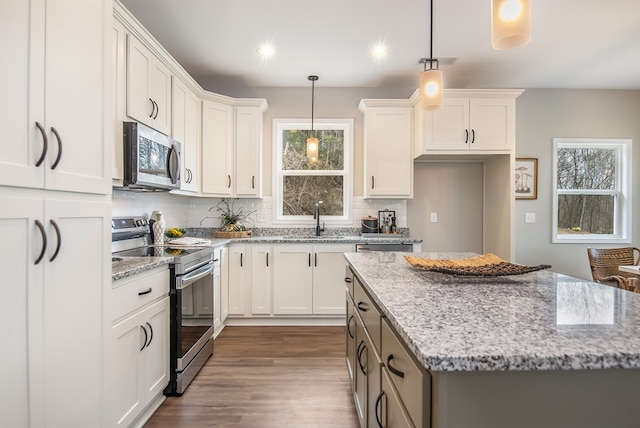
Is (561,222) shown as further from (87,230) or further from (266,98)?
(87,230)

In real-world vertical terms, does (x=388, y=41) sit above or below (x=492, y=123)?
above

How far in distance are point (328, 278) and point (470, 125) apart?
87.2 inches

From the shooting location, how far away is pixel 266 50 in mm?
3154

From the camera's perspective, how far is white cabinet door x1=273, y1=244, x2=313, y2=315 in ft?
11.4

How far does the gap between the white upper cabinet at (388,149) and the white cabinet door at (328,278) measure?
83 centimetres

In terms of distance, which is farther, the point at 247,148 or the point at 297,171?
the point at 297,171

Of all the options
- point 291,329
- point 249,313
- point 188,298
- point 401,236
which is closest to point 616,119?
point 401,236

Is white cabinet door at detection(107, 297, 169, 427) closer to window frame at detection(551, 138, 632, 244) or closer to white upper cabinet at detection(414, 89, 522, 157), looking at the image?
white upper cabinet at detection(414, 89, 522, 157)

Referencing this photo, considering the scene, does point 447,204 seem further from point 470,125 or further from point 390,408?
point 390,408

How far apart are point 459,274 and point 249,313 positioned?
8.60 ft

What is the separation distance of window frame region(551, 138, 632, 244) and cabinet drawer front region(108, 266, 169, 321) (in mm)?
4366

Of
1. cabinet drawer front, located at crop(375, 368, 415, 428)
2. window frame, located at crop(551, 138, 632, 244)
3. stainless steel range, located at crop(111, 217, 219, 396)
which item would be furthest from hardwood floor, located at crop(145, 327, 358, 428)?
window frame, located at crop(551, 138, 632, 244)

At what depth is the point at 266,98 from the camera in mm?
4047

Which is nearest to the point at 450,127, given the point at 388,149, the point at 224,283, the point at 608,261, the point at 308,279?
the point at 388,149
